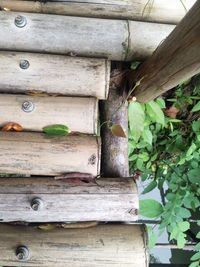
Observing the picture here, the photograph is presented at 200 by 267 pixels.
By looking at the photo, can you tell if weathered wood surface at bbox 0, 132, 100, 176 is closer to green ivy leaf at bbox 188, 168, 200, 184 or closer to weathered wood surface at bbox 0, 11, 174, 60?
weathered wood surface at bbox 0, 11, 174, 60

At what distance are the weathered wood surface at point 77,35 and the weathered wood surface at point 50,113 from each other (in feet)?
0.59

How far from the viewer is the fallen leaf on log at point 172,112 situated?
280 centimetres

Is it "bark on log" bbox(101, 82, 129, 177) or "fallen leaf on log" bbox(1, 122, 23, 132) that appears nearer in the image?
"fallen leaf on log" bbox(1, 122, 23, 132)

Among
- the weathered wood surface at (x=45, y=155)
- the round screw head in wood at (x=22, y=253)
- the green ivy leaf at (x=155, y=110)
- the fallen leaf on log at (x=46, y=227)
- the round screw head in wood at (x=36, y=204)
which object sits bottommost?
the round screw head in wood at (x=22, y=253)

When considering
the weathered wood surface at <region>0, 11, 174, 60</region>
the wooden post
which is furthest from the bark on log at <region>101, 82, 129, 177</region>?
the weathered wood surface at <region>0, 11, 174, 60</region>

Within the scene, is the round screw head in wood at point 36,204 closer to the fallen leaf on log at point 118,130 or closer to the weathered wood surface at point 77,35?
the fallen leaf on log at point 118,130

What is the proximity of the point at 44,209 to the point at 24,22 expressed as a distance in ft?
3.56

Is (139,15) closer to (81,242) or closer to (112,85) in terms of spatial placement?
(112,85)

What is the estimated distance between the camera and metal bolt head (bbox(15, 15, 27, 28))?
2.22 m

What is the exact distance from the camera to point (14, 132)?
7.08 feet

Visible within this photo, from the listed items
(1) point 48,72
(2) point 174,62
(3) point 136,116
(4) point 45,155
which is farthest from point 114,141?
(2) point 174,62

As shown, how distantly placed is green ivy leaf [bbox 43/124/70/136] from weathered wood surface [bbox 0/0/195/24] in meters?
0.73

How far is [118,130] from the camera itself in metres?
2.32

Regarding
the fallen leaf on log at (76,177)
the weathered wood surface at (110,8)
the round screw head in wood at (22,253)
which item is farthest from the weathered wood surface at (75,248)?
the weathered wood surface at (110,8)
